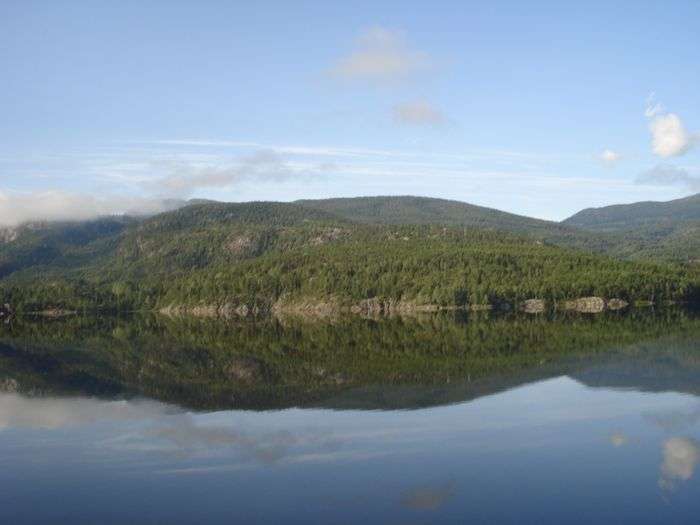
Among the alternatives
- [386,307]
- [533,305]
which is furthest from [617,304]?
[386,307]

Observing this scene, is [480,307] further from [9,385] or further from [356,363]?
[9,385]

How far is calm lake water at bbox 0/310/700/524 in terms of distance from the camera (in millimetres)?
29344

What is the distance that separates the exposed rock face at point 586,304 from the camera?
164 m

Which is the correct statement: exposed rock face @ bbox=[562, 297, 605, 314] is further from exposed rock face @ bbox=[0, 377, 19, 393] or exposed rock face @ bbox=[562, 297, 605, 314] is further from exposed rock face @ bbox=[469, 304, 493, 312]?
exposed rock face @ bbox=[0, 377, 19, 393]

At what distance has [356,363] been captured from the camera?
70625mm

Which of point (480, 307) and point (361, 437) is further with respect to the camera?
point (480, 307)

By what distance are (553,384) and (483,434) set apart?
17.4 m

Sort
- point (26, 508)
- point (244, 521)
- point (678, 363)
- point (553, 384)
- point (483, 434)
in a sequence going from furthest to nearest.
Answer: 1. point (678, 363)
2. point (553, 384)
3. point (483, 434)
4. point (26, 508)
5. point (244, 521)

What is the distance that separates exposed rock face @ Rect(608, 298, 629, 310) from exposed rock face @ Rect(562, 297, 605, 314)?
1.60 meters

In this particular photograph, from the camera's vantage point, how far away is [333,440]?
1540 inches

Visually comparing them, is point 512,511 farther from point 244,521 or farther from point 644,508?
point 244,521

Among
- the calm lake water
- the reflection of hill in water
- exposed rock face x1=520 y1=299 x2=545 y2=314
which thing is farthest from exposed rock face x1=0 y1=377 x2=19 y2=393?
exposed rock face x1=520 y1=299 x2=545 y2=314

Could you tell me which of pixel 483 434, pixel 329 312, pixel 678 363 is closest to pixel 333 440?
pixel 483 434

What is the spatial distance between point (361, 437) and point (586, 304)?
13558 centimetres
